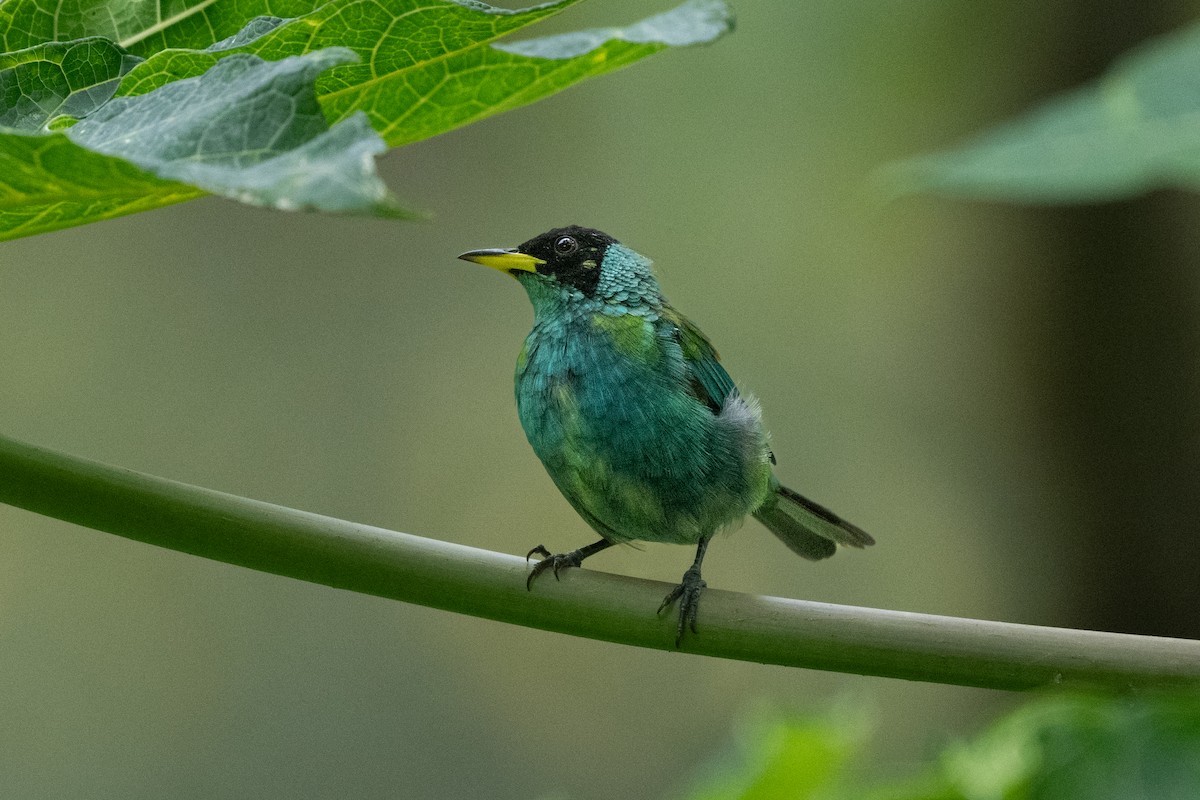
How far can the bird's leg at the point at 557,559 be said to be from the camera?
Result: 1539mm

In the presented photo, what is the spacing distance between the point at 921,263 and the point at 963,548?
71.9 inches

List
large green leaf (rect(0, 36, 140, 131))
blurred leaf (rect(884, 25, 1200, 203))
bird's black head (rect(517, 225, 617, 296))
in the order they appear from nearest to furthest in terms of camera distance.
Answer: blurred leaf (rect(884, 25, 1200, 203))
large green leaf (rect(0, 36, 140, 131))
bird's black head (rect(517, 225, 617, 296))

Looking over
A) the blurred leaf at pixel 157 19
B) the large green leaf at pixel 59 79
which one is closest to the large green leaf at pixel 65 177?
the large green leaf at pixel 59 79

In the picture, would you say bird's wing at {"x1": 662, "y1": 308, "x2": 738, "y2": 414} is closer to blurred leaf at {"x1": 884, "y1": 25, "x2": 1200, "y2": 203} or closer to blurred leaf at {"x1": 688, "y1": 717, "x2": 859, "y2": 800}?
blurred leaf at {"x1": 688, "y1": 717, "x2": 859, "y2": 800}

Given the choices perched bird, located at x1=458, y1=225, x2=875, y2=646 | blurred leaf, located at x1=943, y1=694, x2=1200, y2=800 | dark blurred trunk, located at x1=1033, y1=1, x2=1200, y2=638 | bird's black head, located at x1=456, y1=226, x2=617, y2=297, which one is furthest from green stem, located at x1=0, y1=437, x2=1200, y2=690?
dark blurred trunk, located at x1=1033, y1=1, x2=1200, y2=638

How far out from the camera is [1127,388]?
5051mm

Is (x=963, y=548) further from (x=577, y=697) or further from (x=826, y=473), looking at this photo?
(x=577, y=697)

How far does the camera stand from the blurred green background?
26.1 feet

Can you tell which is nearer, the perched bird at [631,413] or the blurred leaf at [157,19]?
the blurred leaf at [157,19]

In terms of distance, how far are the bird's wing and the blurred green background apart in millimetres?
3799

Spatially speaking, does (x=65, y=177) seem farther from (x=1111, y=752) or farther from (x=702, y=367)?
(x=702, y=367)

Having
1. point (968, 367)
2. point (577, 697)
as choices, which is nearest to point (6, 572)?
point (577, 697)

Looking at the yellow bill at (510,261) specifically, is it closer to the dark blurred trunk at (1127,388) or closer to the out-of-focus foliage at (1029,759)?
the out-of-focus foliage at (1029,759)

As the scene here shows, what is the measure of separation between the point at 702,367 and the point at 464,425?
5643 millimetres
